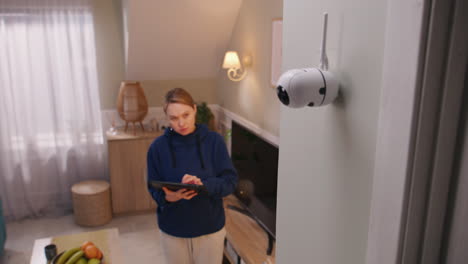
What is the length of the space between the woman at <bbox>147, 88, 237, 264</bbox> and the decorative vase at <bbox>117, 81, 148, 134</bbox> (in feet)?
6.49

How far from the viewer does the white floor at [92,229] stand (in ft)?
10.8

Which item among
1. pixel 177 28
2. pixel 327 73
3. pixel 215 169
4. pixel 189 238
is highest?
pixel 177 28

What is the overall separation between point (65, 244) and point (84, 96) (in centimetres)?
176

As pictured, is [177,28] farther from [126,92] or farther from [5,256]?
[5,256]

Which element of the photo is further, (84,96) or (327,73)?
(84,96)

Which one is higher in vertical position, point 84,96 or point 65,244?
point 84,96

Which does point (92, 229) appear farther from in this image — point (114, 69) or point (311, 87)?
point (311, 87)

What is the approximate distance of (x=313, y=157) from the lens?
832 mm

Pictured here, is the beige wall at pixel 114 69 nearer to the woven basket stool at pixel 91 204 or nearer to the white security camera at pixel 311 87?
the woven basket stool at pixel 91 204

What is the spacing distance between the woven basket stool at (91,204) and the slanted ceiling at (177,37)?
1.20 metres

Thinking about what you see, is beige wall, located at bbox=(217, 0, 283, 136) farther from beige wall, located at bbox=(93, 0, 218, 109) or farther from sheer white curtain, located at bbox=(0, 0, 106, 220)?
sheer white curtain, located at bbox=(0, 0, 106, 220)

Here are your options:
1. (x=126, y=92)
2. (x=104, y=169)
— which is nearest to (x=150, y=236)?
(x=104, y=169)

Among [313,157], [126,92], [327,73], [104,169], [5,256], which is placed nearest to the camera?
[327,73]

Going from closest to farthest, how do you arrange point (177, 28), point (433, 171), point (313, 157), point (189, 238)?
1. point (433, 171)
2. point (313, 157)
3. point (189, 238)
4. point (177, 28)
